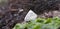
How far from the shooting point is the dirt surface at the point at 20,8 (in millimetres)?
4590

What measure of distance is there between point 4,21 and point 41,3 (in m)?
1.29

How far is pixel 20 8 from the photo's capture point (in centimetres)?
522

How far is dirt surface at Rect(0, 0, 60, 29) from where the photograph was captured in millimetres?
4590

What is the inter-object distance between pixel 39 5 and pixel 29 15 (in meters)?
0.83

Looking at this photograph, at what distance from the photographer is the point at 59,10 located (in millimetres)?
4949

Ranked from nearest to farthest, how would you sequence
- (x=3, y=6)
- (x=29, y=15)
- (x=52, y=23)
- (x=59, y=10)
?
(x=52, y=23) < (x=29, y=15) < (x=59, y=10) < (x=3, y=6)

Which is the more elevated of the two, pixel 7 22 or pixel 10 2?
pixel 10 2

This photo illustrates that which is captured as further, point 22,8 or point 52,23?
point 22,8

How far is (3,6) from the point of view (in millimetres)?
5328

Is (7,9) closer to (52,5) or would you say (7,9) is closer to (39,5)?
(39,5)

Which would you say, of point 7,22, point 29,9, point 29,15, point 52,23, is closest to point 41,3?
point 29,9

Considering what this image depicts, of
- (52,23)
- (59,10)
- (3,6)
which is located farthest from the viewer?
(3,6)

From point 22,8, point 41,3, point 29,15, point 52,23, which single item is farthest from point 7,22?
point 52,23

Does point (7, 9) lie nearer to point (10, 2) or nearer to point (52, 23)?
point (10, 2)
